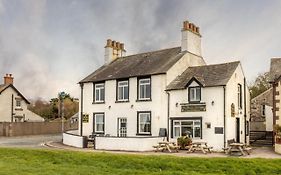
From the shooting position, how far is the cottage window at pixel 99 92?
3694cm

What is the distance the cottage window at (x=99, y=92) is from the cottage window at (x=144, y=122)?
17.4 feet

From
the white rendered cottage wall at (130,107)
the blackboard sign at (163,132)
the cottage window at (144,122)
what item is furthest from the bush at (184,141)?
the cottage window at (144,122)

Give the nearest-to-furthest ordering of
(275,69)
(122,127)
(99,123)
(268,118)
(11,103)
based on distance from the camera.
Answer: (275,69), (122,127), (99,123), (268,118), (11,103)

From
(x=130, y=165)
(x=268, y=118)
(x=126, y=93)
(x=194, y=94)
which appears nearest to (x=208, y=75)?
(x=194, y=94)

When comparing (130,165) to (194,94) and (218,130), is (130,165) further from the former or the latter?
(194,94)

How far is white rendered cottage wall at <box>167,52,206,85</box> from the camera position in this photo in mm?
32594

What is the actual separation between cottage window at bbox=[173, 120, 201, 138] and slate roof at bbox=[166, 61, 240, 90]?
113 inches

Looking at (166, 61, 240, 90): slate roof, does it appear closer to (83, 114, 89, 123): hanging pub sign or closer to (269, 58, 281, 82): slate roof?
(269, 58, 281, 82): slate roof

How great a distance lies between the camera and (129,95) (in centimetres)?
3431

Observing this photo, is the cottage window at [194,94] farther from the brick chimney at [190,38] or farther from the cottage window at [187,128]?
the brick chimney at [190,38]

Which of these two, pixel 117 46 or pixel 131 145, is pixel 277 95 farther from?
pixel 117 46

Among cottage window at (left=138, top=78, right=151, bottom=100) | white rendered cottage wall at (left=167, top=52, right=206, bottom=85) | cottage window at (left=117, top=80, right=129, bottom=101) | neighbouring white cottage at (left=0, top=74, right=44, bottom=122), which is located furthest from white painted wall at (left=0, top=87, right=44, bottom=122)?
white rendered cottage wall at (left=167, top=52, right=206, bottom=85)

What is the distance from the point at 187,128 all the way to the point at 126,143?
511 cm

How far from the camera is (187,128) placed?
3055cm
